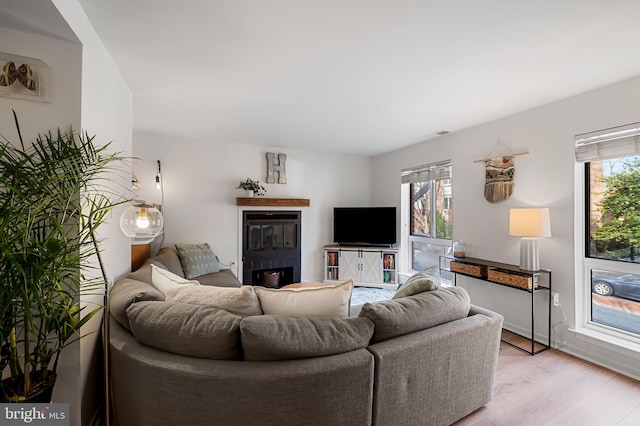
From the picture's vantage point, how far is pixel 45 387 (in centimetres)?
114

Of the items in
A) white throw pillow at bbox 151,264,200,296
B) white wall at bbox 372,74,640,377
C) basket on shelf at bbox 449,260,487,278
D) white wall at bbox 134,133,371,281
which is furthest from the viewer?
white wall at bbox 134,133,371,281

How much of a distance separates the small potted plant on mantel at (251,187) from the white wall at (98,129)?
199 cm

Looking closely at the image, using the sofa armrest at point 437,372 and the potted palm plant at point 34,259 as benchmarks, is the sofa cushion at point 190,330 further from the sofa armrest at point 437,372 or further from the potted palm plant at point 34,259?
the sofa armrest at point 437,372

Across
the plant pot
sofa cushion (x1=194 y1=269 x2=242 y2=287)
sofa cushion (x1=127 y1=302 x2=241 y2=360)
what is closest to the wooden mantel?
sofa cushion (x1=194 y1=269 x2=242 y2=287)

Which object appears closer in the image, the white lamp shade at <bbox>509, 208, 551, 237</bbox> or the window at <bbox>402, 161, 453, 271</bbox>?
the white lamp shade at <bbox>509, 208, 551, 237</bbox>

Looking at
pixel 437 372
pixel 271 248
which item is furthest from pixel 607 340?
pixel 271 248

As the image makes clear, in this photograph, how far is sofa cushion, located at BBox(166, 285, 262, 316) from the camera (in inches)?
57.8

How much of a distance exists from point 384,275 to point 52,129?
4.27m

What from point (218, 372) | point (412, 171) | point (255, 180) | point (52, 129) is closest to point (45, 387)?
point (218, 372)

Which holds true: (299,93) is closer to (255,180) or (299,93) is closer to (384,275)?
(255,180)

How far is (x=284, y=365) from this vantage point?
3.92 feet

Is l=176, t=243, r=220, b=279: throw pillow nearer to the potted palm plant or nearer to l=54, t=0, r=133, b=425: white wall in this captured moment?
l=54, t=0, r=133, b=425: white wall

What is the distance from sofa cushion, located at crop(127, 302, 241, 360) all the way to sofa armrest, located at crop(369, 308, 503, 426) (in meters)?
0.69

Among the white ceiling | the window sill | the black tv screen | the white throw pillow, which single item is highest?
the white ceiling
